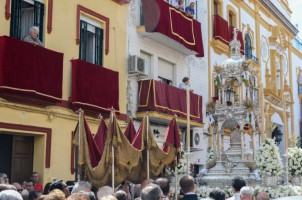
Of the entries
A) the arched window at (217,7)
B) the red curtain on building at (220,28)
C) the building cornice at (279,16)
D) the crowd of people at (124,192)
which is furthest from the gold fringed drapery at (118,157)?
the building cornice at (279,16)

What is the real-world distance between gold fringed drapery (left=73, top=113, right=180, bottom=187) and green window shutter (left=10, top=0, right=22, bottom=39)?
4.02 meters

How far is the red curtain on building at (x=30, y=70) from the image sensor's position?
10828mm

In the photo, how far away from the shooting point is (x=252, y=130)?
12625mm

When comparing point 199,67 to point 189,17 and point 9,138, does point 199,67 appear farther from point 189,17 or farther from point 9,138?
point 9,138

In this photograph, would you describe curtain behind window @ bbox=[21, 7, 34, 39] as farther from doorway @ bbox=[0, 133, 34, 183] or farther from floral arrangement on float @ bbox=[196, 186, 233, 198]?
floral arrangement on float @ bbox=[196, 186, 233, 198]

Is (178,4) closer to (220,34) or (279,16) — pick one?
(220,34)

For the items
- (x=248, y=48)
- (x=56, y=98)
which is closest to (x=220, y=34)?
(x=248, y=48)

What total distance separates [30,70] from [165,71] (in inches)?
284

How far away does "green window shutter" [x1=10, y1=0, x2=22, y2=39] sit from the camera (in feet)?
38.5

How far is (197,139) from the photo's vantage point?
1902 cm

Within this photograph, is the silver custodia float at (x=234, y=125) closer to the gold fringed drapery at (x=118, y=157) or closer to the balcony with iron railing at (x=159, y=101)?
the gold fringed drapery at (x=118, y=157)

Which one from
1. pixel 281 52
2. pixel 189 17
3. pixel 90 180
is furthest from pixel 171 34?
pixel 281 52

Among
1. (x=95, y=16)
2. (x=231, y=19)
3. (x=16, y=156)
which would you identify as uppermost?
(x=231, y=19)

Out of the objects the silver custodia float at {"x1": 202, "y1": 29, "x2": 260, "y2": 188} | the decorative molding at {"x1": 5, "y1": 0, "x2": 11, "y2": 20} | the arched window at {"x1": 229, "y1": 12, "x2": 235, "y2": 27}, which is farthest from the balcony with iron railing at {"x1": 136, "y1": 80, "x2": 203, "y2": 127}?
the arched window at {"x1": 229, "y1": 12, "x2": 235, "y2": 27}
